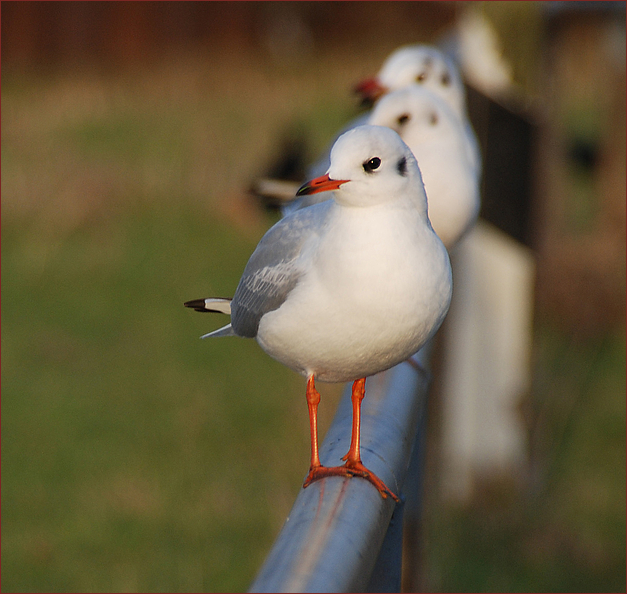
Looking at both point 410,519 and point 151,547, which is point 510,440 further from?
point 410,519

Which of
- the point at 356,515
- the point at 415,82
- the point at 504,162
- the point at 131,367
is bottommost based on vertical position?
the point at 131,367

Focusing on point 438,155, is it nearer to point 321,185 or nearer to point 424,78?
point 424,78

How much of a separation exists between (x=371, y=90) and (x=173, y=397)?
15.5 ft

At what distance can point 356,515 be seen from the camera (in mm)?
1473

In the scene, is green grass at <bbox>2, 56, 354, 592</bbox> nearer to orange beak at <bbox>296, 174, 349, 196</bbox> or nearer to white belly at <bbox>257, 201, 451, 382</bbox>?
white belly at <bbox>257, 201, 451, 382</bbox>

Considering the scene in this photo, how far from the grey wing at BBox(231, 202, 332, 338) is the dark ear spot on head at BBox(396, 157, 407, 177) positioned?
204 millimetres

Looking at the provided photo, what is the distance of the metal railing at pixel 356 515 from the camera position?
1239 mm

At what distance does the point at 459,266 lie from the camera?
510cm

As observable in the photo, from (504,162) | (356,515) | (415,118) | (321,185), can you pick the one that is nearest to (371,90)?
(504,162)

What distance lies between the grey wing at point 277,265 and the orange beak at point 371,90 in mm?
2091

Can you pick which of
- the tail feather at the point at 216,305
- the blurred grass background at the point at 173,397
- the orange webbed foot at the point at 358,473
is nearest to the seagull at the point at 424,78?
the tail feather at the point at 216,305

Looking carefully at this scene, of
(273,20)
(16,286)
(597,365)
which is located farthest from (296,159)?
(273,20)

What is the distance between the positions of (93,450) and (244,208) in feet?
17.4

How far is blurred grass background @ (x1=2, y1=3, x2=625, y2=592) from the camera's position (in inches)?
247
